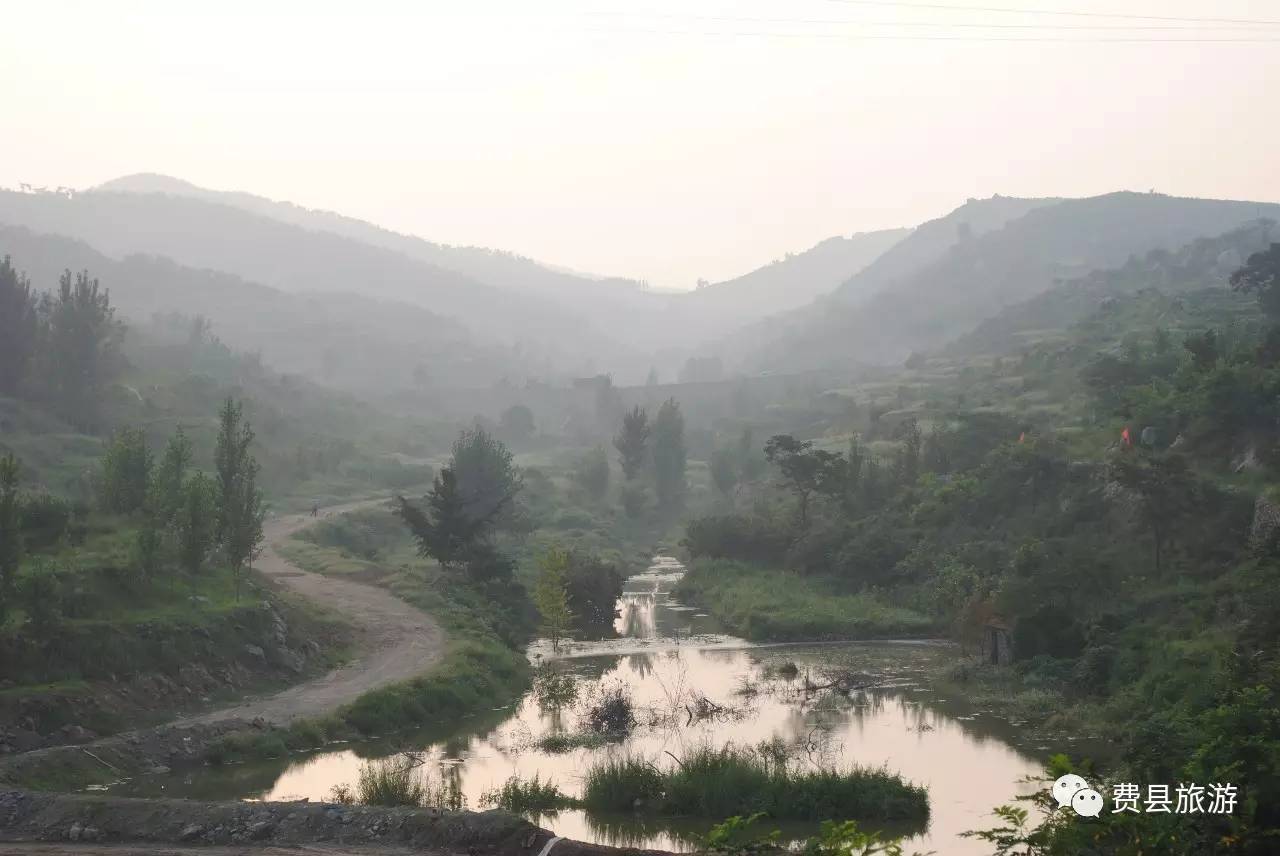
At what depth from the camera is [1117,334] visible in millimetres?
88750

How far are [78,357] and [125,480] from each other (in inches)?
1425

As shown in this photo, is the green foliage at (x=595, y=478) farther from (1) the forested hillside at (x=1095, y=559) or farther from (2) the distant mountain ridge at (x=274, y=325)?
(2) the distant mountain ridge at (x=274, y=325)

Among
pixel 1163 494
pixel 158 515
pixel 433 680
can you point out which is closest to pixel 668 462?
pixel 1163 494

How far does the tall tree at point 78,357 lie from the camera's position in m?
65.8

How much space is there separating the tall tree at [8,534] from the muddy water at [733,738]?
6.23 m

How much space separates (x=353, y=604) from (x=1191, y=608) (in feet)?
86.3

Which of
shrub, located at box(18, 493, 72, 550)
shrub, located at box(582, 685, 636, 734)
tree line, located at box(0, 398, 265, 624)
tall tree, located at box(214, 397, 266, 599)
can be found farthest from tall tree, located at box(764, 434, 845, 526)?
shrub, located at box(18, 493, 72, 550)

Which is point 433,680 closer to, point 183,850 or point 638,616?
point 183,850

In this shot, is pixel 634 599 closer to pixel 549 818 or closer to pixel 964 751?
pixel 964 751

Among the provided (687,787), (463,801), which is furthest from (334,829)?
(687,787)

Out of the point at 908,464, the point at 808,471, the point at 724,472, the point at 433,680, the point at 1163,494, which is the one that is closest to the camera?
the point at 433,680

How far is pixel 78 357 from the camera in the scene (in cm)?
6719

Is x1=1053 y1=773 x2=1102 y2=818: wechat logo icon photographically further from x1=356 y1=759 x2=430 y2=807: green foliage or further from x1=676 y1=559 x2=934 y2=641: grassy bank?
x1=676 y1=559 x2=934 y2=641: grassy bank

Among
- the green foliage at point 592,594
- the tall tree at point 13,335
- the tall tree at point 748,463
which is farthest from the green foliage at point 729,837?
the tall tree at point 748,463
